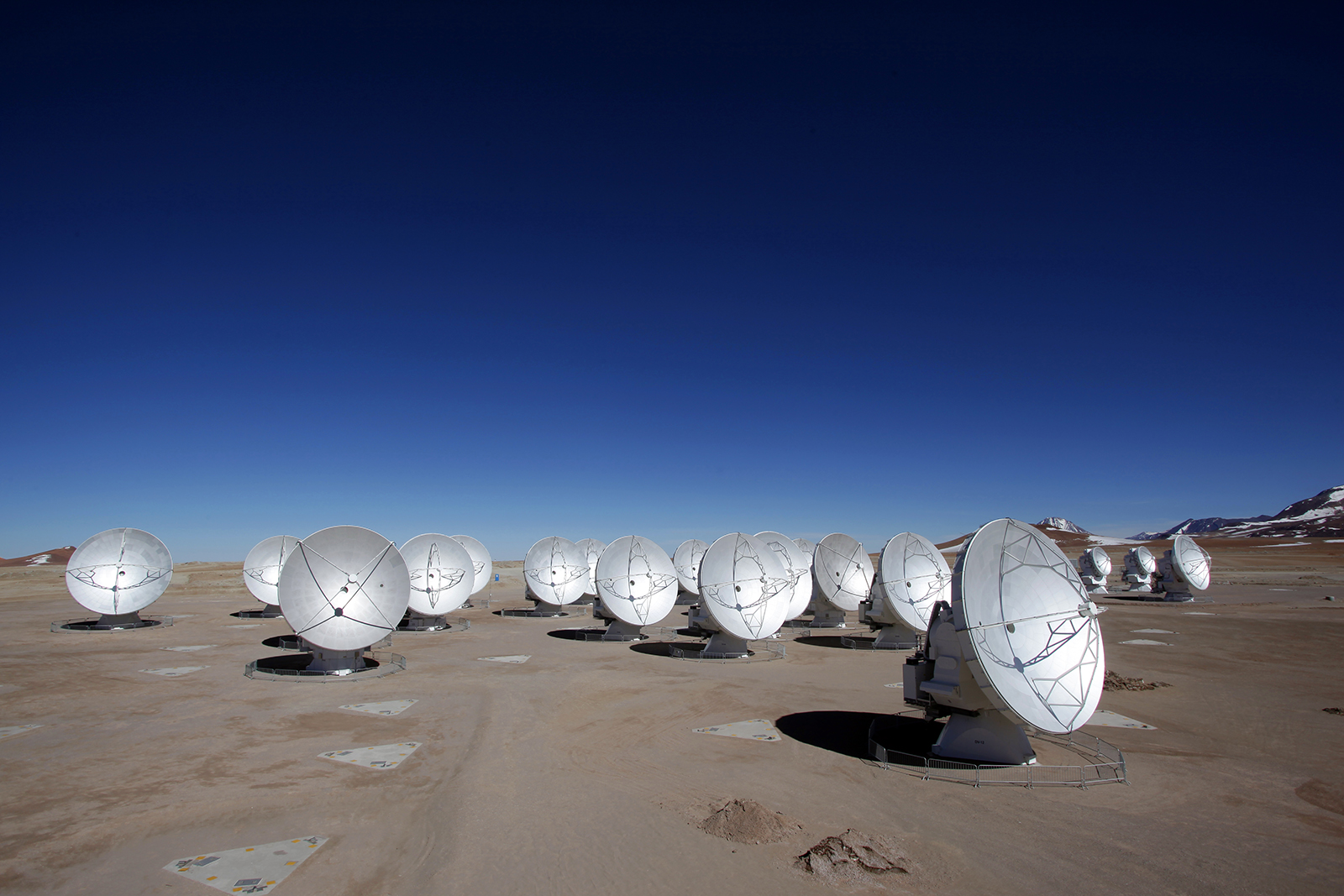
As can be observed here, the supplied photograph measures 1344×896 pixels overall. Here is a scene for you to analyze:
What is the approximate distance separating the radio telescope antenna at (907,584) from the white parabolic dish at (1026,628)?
14760 mm

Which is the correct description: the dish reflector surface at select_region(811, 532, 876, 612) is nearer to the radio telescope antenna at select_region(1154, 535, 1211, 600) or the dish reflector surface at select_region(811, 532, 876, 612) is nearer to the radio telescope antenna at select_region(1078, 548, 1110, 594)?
the radio telescope antenna at select_region(1154, 535, 1211, 600)

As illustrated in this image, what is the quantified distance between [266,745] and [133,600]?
29.9 m

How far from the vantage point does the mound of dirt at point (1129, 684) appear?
23984mm

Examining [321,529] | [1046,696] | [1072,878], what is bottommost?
[1072,878]

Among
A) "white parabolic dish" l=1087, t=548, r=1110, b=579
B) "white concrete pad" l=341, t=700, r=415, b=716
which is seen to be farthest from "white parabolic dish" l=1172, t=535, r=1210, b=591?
"white concrete pad" l=341, t=700, r=415, b=716

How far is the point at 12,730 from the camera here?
1838 cm

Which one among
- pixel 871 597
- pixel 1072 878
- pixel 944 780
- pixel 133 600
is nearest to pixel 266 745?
pixel 944 780

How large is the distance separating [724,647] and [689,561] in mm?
17935

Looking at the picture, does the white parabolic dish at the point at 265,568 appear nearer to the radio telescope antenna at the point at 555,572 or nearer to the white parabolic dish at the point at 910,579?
the radio telescope antenna at the point at 555,572

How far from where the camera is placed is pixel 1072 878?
10.3 metres

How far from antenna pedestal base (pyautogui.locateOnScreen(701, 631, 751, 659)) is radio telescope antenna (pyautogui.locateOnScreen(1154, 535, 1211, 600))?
1839 inches

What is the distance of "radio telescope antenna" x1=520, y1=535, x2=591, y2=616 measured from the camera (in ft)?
154

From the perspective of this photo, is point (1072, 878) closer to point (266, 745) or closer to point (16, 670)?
point (266, 745)

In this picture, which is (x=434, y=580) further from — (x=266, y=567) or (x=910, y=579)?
(x=910, y=579)
